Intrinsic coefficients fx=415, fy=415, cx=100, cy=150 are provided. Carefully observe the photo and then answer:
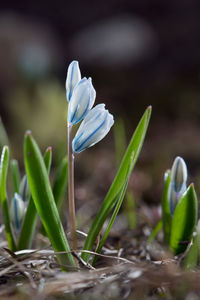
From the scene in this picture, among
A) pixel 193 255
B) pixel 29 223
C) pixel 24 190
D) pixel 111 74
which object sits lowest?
pixel 193 255

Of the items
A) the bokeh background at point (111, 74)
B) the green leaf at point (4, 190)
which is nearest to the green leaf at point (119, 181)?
the green leaf at point (4, 190)

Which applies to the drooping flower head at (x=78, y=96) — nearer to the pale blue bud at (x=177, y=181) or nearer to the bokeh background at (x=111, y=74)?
the pale blue bud at (x=177, y=181)

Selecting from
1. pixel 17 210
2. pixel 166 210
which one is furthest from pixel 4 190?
pixel 166 210

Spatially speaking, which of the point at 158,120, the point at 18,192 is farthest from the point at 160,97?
the point at 18,192

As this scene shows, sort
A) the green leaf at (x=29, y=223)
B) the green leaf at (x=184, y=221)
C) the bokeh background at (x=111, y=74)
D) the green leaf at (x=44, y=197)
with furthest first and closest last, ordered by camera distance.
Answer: the bokeh background at (x=111, y=74) → the green leaf at (x=29, y=223) → the green leaf at (x=184, y=221) → the green leaf at (x=44, y=197)

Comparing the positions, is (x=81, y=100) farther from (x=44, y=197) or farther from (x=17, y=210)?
(x=17, y=210)
